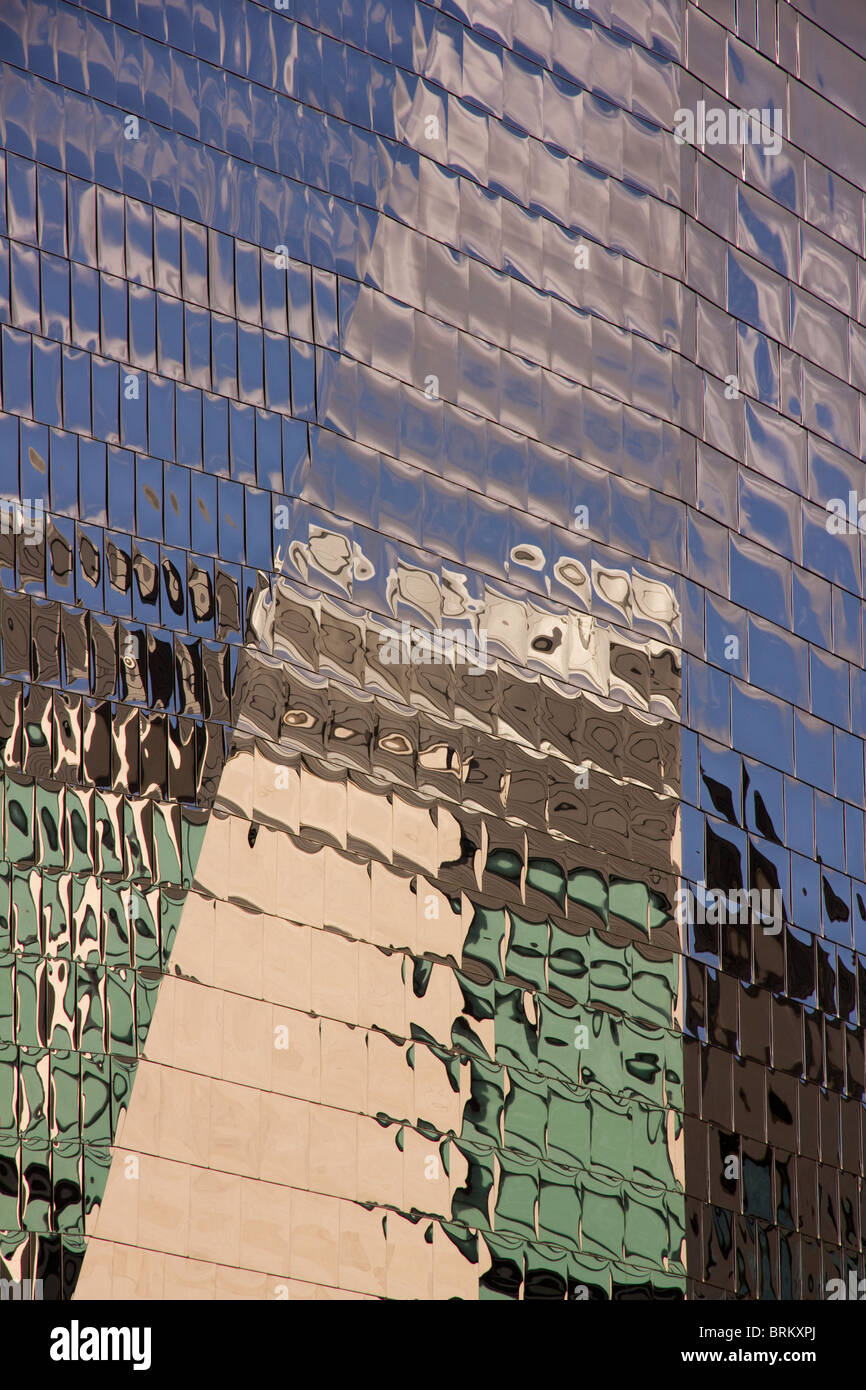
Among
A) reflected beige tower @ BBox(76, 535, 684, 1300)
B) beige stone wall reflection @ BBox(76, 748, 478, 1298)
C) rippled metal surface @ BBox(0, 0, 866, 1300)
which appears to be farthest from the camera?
reflected beige tower @ BBox(76, 535, 684, 1300)

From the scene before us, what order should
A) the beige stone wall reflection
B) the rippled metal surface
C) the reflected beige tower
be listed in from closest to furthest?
the beige stone wall reflection
the rippled metal surface
the reflected beige tower

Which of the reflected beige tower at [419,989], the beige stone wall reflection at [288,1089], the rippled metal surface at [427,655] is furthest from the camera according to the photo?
the reflected beige tower at [419,989]

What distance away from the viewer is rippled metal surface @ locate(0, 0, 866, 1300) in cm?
2008

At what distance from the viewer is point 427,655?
22.3m

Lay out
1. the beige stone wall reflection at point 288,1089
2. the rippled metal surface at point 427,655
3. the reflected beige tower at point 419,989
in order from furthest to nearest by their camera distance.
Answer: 1. the reflected beige tower at point 419,989
2. the rippled metal surface at point 427,655
3. the beige stone wall reflection at point 288,1089

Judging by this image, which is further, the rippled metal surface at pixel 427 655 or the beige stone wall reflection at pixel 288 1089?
the rippled metal surface at pixel 427 655

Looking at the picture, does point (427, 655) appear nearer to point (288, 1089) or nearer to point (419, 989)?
point (419, 989)

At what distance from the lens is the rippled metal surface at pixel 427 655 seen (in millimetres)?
20078

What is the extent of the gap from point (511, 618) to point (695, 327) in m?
4.86

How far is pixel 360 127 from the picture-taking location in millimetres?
22484

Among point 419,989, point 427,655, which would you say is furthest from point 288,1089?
point 427,655

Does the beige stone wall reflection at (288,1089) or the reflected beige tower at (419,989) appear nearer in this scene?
the beige stone wall reflection at (288,1089)

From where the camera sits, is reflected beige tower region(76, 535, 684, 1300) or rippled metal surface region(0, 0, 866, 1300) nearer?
rippled metal surface region(0, 0, 866, 1300)
